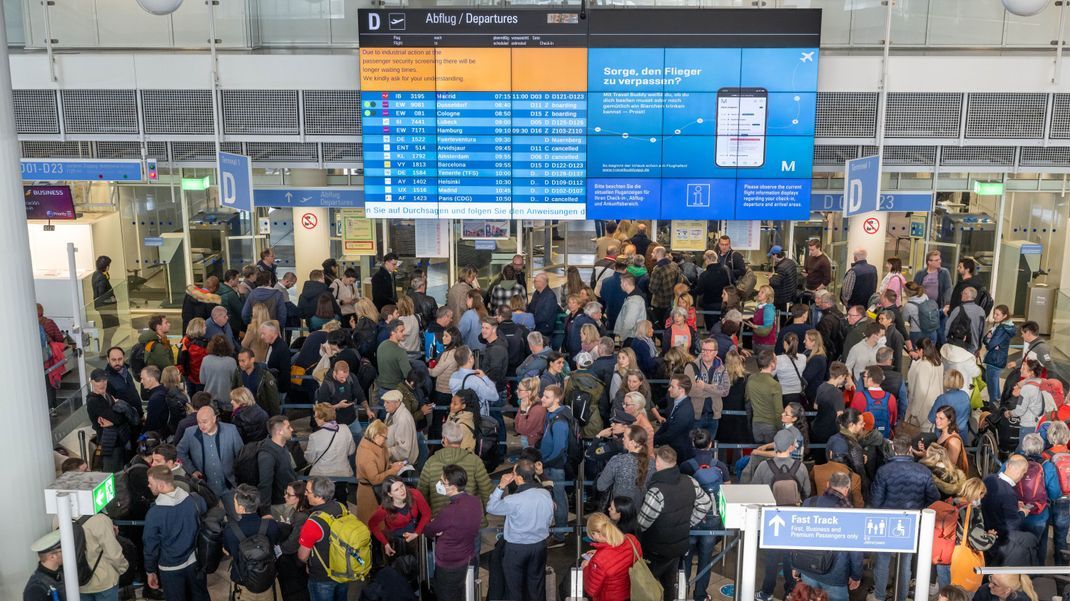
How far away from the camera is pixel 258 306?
1068 centimetres

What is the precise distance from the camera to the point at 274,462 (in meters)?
8.05

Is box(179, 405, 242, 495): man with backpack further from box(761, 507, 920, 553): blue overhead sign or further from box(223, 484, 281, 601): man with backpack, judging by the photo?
box(761, 507, 920, 553): blue overhead sign

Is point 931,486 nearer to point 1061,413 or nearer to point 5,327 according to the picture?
point 1061,413

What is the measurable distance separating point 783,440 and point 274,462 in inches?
145

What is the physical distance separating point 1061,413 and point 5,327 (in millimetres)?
8077

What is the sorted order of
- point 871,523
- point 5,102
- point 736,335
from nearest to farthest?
point 871,523, point 5,102, point 736,335

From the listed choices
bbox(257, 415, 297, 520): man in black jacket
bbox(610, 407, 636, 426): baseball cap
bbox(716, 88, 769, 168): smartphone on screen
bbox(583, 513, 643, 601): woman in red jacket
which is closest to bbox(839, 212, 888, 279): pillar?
bbox(716, 88, 769, 168): smartphone on screen

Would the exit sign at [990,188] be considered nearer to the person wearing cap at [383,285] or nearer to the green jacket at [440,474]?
the person wearing cap at [383,285]

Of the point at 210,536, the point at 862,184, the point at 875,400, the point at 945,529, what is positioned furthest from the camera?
the point at 862,184

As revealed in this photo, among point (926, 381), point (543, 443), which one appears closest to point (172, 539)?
point (543, 443)

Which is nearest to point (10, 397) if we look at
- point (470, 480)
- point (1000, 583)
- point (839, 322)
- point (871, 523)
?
point (470, 480)

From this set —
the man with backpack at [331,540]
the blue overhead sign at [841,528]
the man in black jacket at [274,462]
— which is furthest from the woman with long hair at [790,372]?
the man in black jacket at [274,462]

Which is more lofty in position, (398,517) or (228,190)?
(228,190)

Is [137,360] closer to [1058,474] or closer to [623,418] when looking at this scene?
[623,418]
